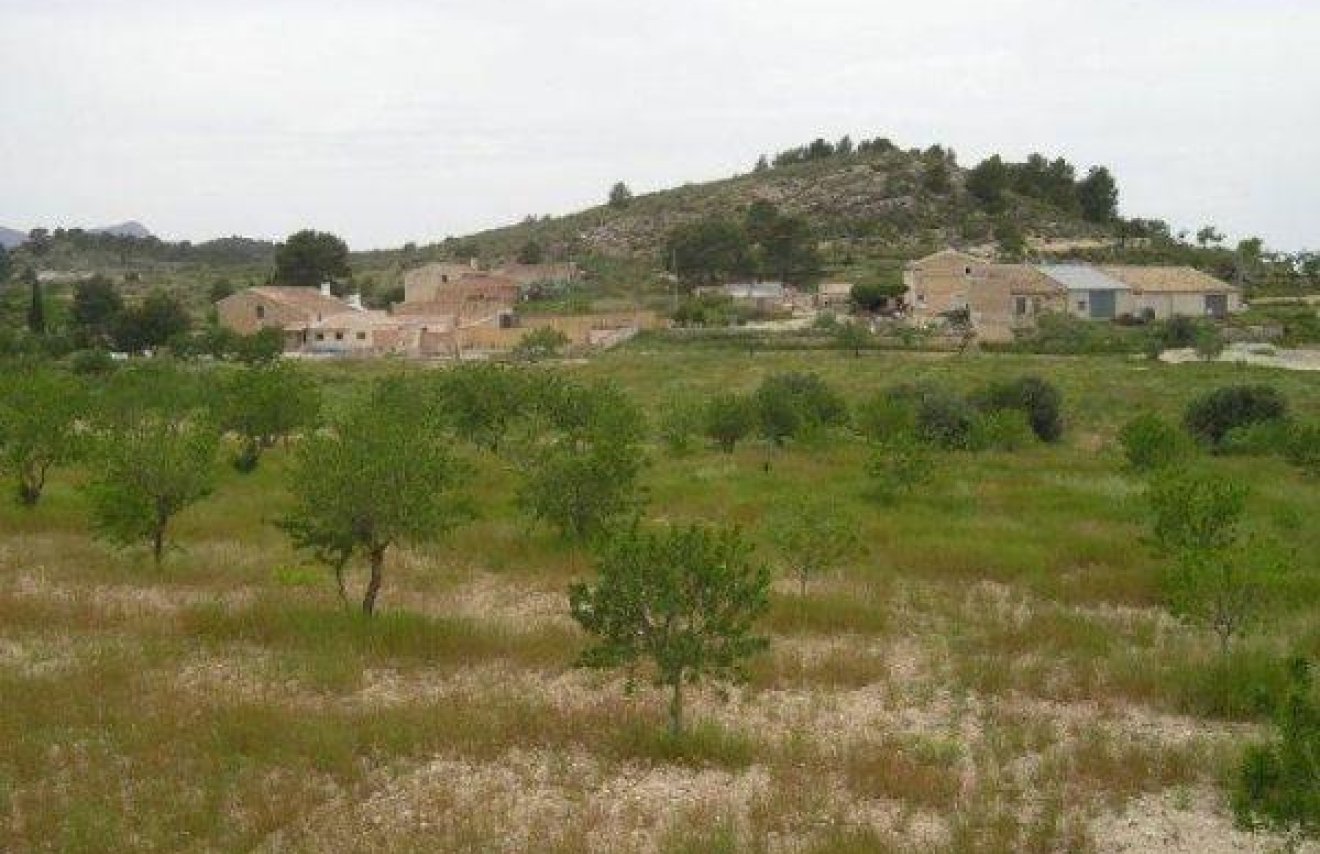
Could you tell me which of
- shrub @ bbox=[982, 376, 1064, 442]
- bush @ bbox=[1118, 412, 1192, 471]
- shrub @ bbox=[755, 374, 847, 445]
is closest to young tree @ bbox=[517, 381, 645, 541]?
shrub @ bbox=[755, 374, 847, 445]

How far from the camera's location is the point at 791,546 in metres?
20.3

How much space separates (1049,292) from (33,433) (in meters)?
67.3

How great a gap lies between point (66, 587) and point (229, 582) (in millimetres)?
2536

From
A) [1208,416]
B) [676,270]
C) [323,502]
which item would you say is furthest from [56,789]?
[676,270]

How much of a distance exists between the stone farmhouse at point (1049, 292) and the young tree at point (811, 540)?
59512 millimetres

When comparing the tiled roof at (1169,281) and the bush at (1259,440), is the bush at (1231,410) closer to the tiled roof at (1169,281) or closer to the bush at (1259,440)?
the bush at (1259,440)

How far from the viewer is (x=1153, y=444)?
2947 centimetres

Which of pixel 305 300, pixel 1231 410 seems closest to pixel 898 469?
pixel 1231 410

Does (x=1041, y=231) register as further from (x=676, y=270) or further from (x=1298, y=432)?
(x=1298, y=432)

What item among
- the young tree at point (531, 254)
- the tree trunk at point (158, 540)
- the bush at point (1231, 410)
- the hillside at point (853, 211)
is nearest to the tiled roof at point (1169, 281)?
the hillside at point (853, 211)

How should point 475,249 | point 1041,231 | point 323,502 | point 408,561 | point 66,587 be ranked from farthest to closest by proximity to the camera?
point 475,249, point 1041,231, point 408,561, point 66,587, point 323,502

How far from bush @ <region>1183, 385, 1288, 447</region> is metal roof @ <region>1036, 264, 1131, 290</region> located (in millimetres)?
42445

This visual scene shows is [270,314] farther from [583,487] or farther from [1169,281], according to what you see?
[583,487]

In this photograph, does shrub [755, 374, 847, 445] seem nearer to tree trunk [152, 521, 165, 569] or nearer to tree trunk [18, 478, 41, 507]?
tree trunk [152, 521, 165, 569]
